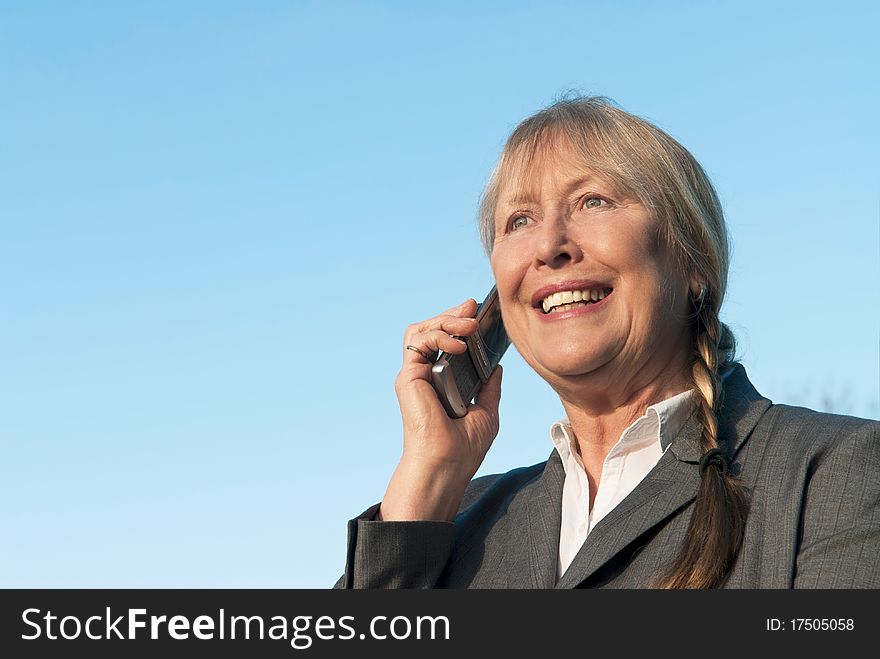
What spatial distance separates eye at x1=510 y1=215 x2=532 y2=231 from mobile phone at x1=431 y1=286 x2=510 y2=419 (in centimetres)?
39

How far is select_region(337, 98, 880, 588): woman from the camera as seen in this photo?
3.33 metres

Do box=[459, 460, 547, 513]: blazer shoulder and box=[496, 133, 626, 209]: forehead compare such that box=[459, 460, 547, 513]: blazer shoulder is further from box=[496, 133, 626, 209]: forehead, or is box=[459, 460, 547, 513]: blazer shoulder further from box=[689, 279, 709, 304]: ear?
box=[496, 133, 626, 209]: forehead

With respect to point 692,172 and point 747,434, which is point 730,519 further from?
point 692,172

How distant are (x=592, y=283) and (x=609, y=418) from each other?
0.52 metres

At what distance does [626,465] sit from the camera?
3768 mm

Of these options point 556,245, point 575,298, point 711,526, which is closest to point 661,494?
point 711,526

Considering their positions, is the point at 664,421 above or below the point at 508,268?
below

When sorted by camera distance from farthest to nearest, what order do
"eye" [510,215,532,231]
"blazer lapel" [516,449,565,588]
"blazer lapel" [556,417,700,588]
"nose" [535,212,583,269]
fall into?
"eye" [510,215,532,231] → "nose" [535,212,583,269] → "blazer lapel" [516,449,565,588] → "blazer lapel" [556,417,700,588]

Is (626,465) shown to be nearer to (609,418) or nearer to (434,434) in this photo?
(609,418)

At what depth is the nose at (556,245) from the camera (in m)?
3.76

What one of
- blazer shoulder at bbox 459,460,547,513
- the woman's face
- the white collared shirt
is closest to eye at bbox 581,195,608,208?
the woman's face

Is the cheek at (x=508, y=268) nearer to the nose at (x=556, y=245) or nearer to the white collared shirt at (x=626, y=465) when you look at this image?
the nose at (x=556, y=245)
